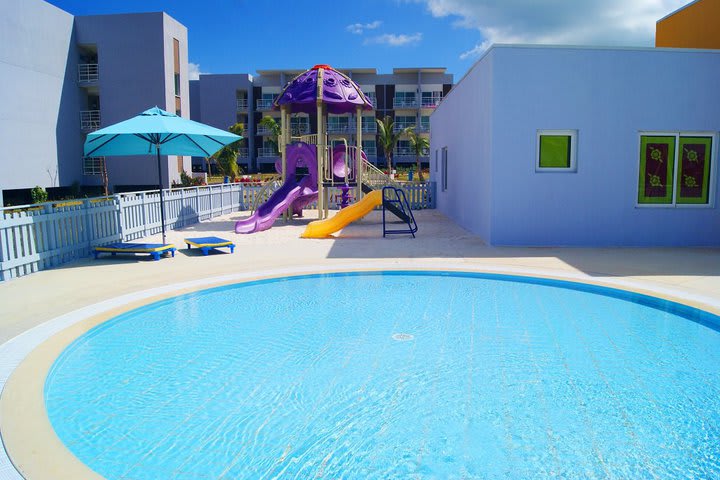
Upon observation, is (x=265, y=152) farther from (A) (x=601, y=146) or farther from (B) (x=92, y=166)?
(A) (x=601, y=146)

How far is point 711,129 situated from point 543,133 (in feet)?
12.4

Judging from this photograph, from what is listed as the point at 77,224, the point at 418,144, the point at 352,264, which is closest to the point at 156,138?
the point at 77,224

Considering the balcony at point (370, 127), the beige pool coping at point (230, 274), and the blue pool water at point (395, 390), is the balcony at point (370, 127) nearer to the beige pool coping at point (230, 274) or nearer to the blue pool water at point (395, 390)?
the beige pool coping at point (230, 274)

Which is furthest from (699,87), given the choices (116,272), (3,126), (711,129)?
(3,126)

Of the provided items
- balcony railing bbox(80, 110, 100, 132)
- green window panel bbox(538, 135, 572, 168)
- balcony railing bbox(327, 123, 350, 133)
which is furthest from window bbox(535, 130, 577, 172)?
balcony railing bbox(327, 123, 350, 133)

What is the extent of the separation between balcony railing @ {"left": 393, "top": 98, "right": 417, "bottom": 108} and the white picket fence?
45.9 meters

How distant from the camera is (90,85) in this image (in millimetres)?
35719

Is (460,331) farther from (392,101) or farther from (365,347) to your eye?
(392,101)

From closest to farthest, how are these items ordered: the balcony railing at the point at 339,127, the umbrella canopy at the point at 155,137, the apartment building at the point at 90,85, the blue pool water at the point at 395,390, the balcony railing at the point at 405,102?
the blue pool water at the point at 395,390 → the umbrella canopy at the point at 155,137 → the apartment building at the point at 90,85 → the balcony railing at the point at 339,127 → the balcony railing at the point at 405,102

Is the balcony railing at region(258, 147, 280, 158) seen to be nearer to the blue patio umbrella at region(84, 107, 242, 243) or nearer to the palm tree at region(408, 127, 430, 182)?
the palm tree at region(408, 127, 430, 182)

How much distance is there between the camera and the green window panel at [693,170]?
12000mm

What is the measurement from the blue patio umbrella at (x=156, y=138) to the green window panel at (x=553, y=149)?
706cm

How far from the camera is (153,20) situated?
114 ft

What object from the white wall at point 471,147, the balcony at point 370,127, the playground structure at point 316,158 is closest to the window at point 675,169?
the white wall at point 471,147
